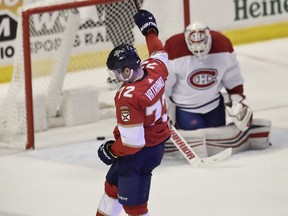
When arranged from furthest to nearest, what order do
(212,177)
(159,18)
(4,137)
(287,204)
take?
(159,18) < (4,137) < (212,177) < (287,204)

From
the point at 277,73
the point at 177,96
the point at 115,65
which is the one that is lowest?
the point at 277,73

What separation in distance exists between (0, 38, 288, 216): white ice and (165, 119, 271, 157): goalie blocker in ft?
0.21

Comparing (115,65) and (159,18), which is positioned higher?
(115,65)

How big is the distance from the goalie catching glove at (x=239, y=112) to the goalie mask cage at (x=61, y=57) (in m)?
1.14

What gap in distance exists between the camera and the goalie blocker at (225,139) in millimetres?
7422

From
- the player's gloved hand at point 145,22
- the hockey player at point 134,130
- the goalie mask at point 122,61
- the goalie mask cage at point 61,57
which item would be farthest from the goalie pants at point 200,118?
A: the goalie mask at point 122,61

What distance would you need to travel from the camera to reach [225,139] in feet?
24.6

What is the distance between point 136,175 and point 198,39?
2.01m

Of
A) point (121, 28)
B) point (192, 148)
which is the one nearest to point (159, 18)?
point (121, 28)

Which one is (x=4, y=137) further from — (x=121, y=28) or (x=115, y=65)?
(x=115, y=65)

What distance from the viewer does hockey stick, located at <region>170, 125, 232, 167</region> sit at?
288 inches

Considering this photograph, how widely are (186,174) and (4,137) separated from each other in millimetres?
1520

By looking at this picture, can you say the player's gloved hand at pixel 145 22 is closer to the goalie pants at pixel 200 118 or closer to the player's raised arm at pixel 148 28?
Result: the player's raised arm at pixel 148 28

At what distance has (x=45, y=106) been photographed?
8336mm
